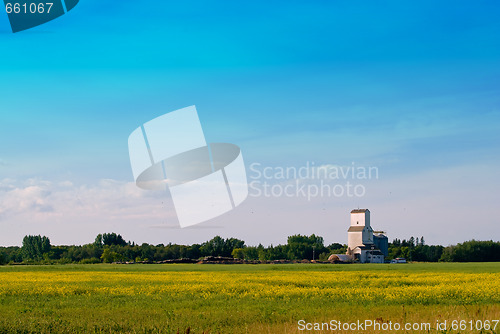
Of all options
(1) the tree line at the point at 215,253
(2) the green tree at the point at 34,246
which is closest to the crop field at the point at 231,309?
(1) the tree line at the point at 215,253

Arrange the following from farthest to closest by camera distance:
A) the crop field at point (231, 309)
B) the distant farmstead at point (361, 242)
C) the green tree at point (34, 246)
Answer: the green tree at point (34, 246), the distant farmstead at point (361, 242), the crop field at point (231, 309)

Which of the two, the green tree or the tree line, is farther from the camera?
the green tree

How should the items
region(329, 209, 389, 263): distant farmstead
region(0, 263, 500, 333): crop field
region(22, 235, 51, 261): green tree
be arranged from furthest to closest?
region(22, 235, 51, 261): green tree
region(329, 209, 389, 263): distant farmstead
region(0, 263, 500, 333): crop field

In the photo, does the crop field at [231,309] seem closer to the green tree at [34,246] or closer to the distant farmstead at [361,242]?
the distant farmstead at [361,242]

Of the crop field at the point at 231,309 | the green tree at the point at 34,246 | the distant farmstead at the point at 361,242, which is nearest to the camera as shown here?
the crop field at the point at 231,309

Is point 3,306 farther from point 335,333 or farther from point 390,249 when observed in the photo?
point 390,249

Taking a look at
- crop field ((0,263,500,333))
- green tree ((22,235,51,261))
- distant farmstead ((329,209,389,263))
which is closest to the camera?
crop field ((0,263,500,333))

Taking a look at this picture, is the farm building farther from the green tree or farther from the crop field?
the crop field

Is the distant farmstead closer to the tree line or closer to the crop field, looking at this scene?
the tree line

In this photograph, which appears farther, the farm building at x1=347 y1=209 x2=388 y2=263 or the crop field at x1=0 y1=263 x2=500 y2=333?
the farm building at x1=347 y1=209 x2=388 y2=263

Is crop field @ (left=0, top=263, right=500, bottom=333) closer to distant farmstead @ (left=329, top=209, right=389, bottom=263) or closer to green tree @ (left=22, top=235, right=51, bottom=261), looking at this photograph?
distant farmstead @ (left=329, top=209, right=389, bottom=263)

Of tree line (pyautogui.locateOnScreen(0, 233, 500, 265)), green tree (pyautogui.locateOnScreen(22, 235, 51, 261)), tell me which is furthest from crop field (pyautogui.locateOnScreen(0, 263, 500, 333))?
green tree (pyautogui.locateOnScreen(22, 235, 51, 261))

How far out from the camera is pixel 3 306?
25.8 m

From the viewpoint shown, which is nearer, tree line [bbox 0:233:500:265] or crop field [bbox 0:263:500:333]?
crop field [bbox 0:263:500:333]
